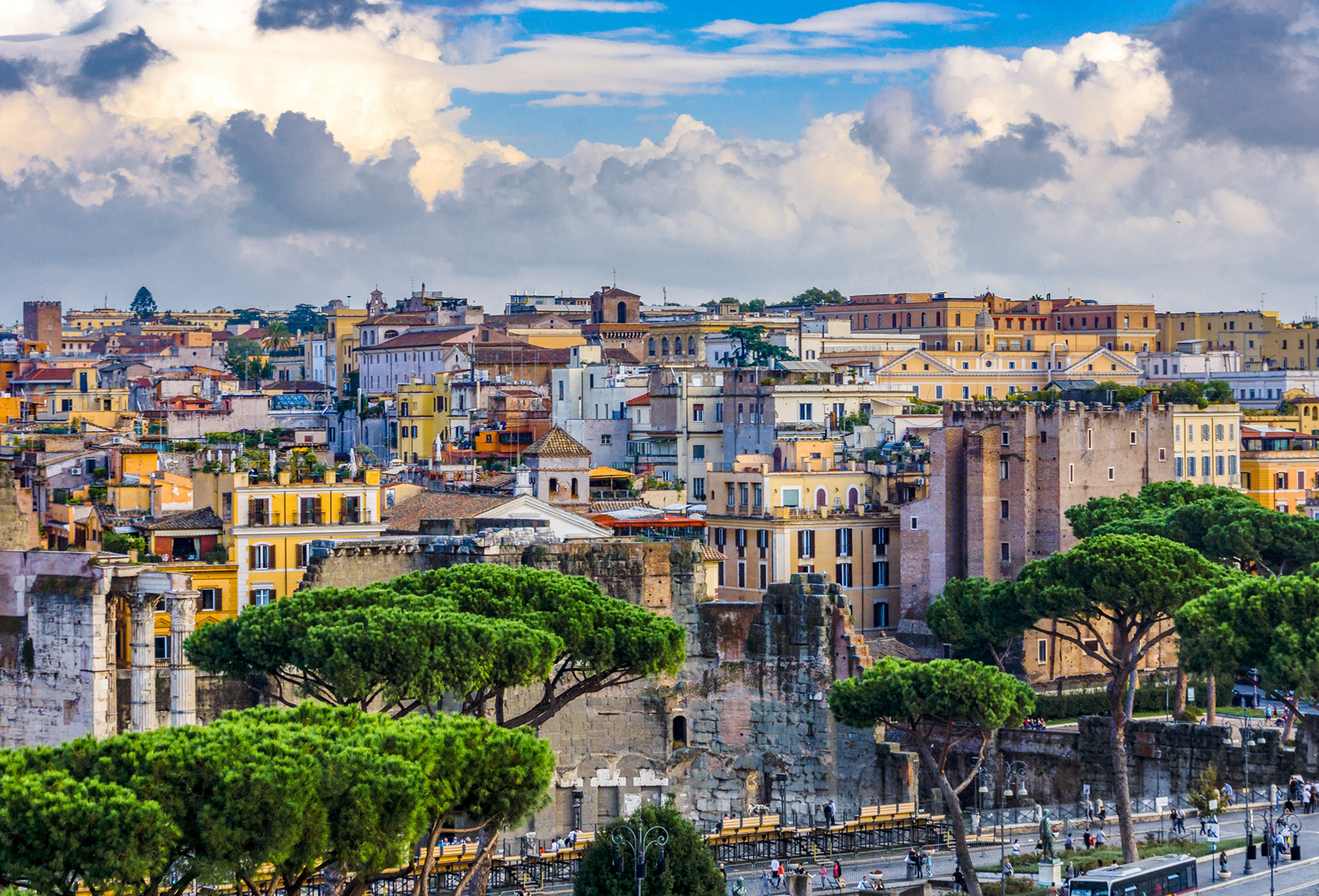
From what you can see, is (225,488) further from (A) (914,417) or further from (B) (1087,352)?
(B) (1087,352)

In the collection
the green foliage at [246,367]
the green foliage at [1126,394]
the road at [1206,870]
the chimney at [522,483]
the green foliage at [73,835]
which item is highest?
the green foliage at [246,367]

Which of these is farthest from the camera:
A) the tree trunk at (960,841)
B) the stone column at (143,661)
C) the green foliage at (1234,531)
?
the green foliage at (1234,531)

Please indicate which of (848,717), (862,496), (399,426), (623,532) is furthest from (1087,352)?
(848,717)

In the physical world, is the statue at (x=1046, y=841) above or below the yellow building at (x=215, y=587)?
below

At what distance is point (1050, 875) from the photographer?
4238cm

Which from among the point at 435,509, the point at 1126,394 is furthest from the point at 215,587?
the point at 1126,394

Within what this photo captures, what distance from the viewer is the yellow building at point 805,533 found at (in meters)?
80.9

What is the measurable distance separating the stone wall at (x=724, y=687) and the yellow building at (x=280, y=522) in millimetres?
12744

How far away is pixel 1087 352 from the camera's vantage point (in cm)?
15450

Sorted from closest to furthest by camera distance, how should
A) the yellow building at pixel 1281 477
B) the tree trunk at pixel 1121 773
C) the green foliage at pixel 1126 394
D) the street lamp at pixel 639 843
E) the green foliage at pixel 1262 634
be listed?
the street lamp at pixel 639 843, the tree trunk at pixel 1121 773, the green foliage at pixel 1262 634, the yellow building at pixel 1281 477, the green foliage at pixel 1126 394

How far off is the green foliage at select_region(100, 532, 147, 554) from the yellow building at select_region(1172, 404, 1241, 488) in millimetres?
45350

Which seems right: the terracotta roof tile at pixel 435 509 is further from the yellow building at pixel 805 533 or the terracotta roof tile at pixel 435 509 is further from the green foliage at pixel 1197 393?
the green foliage at pixel 1197 393

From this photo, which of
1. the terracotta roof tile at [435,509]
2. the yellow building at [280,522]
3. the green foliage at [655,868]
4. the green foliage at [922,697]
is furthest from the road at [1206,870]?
the terracotta roof tile at [435,509]

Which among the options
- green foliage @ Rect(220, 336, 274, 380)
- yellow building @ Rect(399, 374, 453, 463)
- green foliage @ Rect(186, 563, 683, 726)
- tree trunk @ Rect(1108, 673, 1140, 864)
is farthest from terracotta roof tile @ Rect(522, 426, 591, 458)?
green foliage @ Rect(220, 336, 274, 380)
